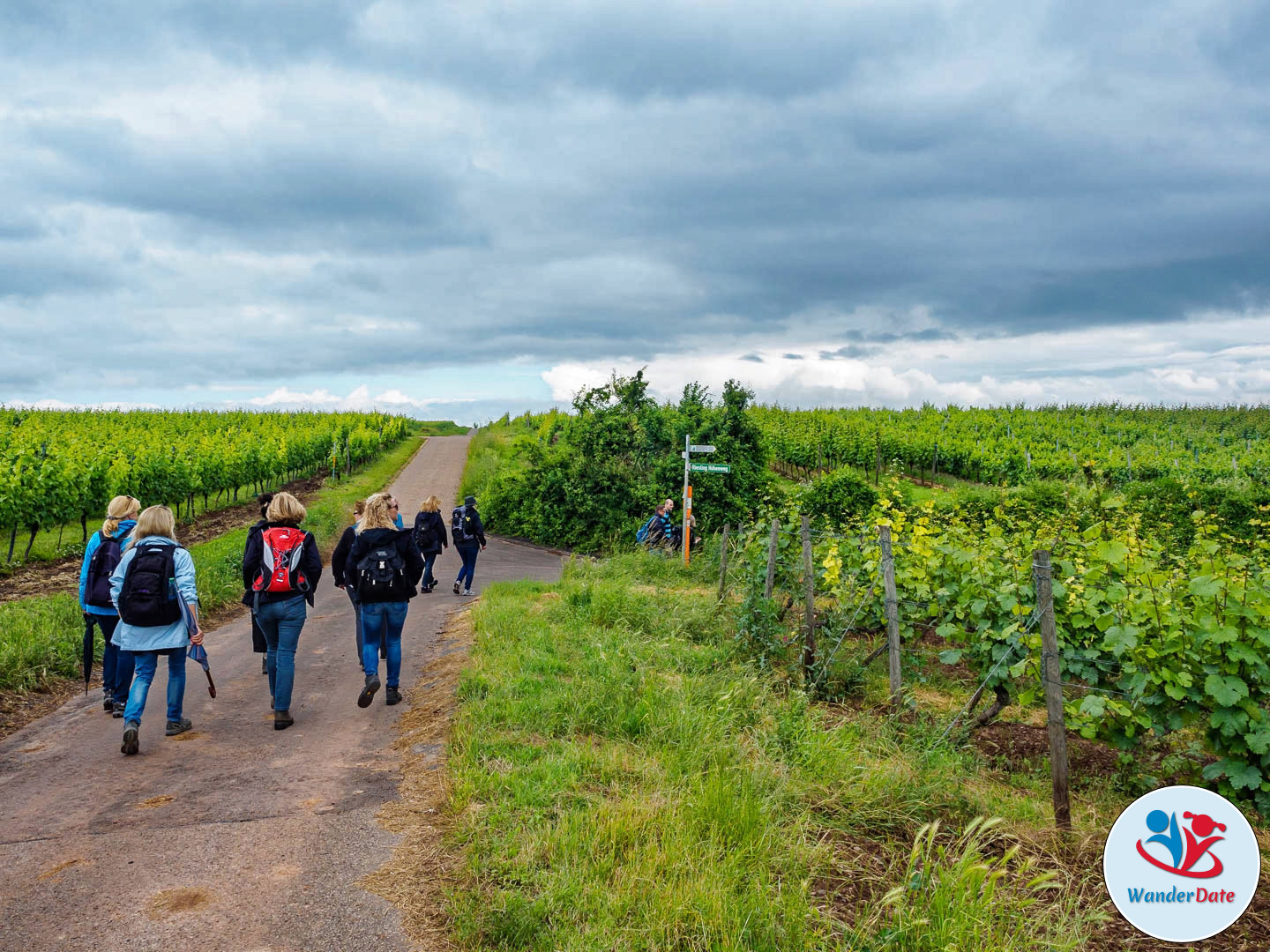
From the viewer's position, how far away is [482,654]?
8.44m

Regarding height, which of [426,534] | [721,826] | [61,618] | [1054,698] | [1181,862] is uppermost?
[426,534]

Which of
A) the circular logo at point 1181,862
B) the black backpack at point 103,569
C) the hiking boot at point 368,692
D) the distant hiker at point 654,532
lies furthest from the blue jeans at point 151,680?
the distant hiker at point 654,532

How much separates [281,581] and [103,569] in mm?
1722

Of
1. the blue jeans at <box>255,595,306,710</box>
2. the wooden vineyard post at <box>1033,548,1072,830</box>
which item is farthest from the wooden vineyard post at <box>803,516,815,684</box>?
the blue jeans at <box>255,595,306,710</box>

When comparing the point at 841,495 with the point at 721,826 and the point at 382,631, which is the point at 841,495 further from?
the point at 721,826

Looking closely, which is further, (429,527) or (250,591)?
(429,527)

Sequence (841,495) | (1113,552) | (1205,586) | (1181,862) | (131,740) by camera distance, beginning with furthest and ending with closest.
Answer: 1. (841,495)
2. (131,740)
3. (1113,552)
4. (1205,586)
5. (1181,862)

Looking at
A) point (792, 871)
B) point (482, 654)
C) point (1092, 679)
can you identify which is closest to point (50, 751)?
point (482, 654)

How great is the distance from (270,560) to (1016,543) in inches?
266

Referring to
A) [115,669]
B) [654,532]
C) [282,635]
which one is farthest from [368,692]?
[654,532]

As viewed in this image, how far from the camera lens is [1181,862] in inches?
108

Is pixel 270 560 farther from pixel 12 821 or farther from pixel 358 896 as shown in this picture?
pixel 358 896

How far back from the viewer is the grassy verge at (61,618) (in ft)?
26.2

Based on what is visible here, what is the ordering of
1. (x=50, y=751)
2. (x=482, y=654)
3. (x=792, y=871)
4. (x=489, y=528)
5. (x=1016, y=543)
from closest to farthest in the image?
(x=792, y=871)
(x=50, y=751)
(x=1016, y=543)
(x=482, y=654)
(x=489, y=528)
